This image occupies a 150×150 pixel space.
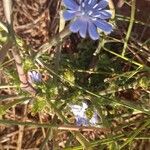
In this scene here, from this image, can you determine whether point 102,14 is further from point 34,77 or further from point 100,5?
point 34,77

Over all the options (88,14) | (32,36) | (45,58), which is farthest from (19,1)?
(88,14)

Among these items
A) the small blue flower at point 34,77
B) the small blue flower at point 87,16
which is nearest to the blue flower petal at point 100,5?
the small blue flower at point 87,16

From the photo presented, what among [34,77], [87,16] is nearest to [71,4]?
[87,16]

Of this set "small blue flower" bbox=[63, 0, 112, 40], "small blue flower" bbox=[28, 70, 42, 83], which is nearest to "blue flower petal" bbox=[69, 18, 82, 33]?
"small blue flower" bbox=[63, 0, 112, 40]

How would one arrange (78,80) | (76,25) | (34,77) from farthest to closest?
(78,80) → (34,77) → (76,25)

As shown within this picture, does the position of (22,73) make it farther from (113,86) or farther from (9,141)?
(9,141)

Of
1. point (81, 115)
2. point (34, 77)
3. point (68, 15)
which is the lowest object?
point (81, 115)

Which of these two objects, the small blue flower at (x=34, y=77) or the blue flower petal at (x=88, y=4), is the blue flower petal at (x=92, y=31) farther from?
the small blue flower at (x=34, y=77)
